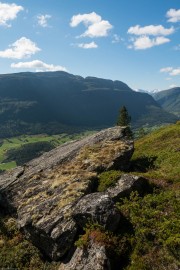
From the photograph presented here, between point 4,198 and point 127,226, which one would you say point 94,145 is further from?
point 127,226

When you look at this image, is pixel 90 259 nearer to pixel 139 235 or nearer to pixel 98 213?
pixel 98 213

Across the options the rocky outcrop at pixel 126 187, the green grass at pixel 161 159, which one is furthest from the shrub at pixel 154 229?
the green grass at pixel 161 159

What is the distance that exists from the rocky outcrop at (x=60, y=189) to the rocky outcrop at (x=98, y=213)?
0.08 metres

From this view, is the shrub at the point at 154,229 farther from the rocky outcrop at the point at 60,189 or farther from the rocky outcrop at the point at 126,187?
the rocky outcrop at the point at 60,189

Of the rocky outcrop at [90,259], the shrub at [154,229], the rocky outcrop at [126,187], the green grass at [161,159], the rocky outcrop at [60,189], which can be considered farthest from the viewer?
the green grass at [161,159]

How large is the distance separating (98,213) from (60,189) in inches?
276

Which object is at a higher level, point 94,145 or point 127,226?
point 94,145

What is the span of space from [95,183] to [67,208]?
16.2 feet

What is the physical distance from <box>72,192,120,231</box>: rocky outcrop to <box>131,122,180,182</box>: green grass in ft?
29.2

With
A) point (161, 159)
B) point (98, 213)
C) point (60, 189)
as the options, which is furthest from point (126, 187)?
point (161, 159)

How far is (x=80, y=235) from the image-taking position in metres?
20.8

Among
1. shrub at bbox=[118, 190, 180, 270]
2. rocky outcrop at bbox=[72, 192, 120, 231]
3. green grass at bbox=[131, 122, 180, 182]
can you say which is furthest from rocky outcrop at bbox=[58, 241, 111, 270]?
green grass at bbox=[131, 122, 180, 182]

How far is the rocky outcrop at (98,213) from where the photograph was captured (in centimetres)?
2080

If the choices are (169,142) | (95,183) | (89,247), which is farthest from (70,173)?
(169,142)
